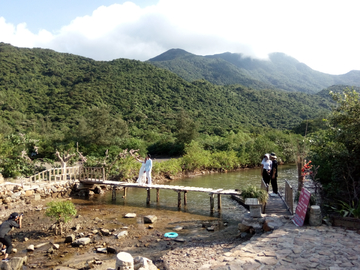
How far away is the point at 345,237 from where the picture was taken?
7.76 meters

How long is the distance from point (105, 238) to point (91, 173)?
8942 millimetres

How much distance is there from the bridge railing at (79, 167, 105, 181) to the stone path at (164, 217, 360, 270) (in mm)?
11700

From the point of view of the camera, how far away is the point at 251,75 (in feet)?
559

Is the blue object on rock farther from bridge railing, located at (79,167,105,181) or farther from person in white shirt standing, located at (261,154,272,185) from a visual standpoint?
bridge railing, located at (79,167,105,181)

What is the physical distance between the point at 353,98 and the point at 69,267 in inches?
481

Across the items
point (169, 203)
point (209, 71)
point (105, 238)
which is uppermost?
point (209, 71)

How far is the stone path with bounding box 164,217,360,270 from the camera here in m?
6.38

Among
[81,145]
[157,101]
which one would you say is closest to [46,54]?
[157,101]

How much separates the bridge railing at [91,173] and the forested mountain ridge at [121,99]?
15162 millimetres

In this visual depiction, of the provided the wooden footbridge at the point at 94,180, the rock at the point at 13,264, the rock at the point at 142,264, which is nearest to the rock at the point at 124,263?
the rock at the point at 142,264

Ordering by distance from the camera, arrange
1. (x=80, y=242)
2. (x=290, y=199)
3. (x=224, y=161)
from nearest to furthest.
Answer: (x=80, y=242), (x=290, y=199), (x=224, y=161)

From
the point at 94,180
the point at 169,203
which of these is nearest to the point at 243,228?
the point at 169,203

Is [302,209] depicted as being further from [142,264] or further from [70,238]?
[70,238]

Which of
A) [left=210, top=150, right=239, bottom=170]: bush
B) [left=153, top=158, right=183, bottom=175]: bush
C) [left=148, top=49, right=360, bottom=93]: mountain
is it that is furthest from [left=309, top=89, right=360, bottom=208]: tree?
[left=148, top=49, right=360, bottom=93]: mountain
